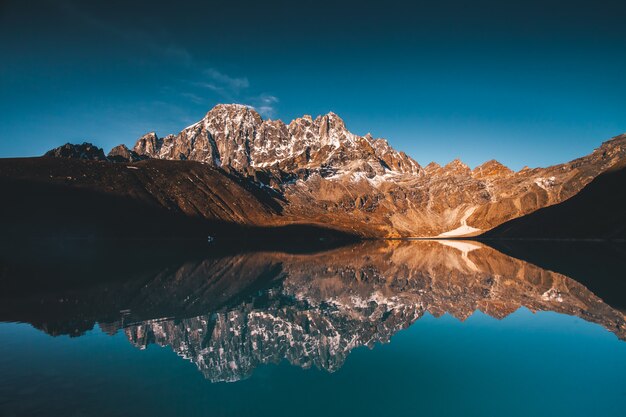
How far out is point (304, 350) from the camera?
1220 inches

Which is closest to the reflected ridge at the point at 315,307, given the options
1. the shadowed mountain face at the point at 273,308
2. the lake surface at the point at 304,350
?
the shadowed mountain face at the point at 273,308

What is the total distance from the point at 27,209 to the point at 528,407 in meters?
226

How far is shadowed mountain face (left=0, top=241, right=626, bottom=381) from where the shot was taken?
102 ft

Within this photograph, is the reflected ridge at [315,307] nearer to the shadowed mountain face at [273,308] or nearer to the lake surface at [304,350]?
the shadowed mountain face at [273,308]

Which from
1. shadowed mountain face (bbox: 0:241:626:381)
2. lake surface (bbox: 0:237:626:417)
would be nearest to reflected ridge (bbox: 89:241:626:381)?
shadowed mountain face (bbox: 0:241:626:381)

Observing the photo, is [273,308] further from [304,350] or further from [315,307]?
[304,350]

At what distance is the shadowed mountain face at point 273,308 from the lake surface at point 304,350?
0.70 ft

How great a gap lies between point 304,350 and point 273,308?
54.0 feet

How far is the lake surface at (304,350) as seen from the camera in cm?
2122

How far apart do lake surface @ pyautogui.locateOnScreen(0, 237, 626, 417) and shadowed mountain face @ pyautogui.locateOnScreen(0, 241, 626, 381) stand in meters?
0.21

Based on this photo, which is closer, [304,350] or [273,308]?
[304,350]

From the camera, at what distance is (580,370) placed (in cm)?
2709

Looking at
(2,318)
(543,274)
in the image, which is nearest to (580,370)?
(2,318)

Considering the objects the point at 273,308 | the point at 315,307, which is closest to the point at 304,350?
the point at 273,308
